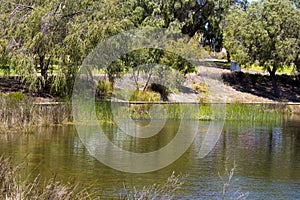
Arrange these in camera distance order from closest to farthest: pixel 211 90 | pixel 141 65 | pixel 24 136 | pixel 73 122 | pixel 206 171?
pixel 206 171, pixel 24 136, pixel 73 122, pixel 141 65, pixel 211 90

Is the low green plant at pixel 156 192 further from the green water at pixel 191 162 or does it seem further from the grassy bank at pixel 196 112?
the grassy bank at pixel 196 112

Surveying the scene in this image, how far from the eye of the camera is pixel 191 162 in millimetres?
13758

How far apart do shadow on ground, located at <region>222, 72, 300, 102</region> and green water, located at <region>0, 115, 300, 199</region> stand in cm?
1620

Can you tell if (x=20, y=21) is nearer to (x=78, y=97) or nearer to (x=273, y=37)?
(x=78, y=97)

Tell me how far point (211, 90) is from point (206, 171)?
20.3m

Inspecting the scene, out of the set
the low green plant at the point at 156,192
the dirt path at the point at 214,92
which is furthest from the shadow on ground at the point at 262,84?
the low green plant at the point at 156,192

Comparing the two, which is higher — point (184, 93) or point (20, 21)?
point (20, 21)

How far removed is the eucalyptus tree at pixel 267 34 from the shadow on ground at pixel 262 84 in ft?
3.82

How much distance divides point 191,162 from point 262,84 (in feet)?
83.3

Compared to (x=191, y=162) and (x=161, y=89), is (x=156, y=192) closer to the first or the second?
(x=191, y=162)

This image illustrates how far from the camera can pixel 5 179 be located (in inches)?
287

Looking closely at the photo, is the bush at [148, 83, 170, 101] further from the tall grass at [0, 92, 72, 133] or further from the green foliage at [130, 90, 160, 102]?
the tall grass at [0, 92, 72, 133]

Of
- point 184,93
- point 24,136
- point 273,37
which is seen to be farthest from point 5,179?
point 273,37

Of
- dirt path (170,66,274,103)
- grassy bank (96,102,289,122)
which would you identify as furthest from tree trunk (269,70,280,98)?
grassy bank (96,102,289,122)
